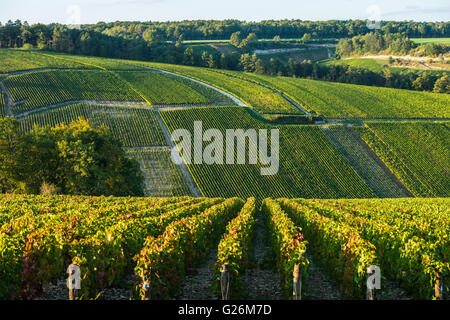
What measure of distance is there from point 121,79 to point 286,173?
171 feet

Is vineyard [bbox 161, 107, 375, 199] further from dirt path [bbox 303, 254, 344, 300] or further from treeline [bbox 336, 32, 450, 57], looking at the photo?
treeline [bbox 336, 32, 450, 57]

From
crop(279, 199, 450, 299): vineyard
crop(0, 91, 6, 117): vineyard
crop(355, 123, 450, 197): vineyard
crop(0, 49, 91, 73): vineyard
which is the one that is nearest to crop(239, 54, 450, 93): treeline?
crop(355, 123, 450, 197): vineyard

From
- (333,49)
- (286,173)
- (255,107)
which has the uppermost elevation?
(333,49)

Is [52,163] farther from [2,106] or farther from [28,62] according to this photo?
[28,62]

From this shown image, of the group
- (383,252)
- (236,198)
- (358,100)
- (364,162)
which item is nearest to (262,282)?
(383,252)

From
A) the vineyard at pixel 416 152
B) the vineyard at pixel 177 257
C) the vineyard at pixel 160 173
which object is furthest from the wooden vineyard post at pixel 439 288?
the vineyard at pixel 416 152

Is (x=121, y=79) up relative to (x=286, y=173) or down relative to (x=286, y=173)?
up

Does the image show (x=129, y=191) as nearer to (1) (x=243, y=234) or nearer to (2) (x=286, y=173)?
(2) (x=286, y=173)

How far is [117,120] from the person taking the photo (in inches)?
2881

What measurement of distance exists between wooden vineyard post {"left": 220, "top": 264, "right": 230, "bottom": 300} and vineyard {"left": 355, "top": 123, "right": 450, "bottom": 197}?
54213 millimetres

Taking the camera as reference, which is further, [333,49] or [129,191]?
[333,49]

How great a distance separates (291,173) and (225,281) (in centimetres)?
5171
